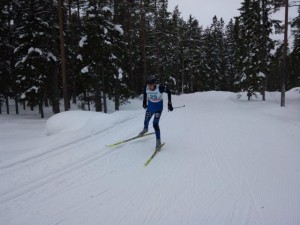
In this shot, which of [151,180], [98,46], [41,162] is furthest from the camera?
[98,46]

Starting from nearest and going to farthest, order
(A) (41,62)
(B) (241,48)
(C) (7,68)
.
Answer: (A) (41,62)
(C) (7,68)
(B) (241,48)

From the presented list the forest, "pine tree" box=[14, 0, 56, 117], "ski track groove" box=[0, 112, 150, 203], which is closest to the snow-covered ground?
"ski track groove" box=[0, 112, 150, 203]

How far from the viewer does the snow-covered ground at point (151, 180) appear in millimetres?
4668

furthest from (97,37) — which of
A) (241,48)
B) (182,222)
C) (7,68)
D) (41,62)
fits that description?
(182,222)

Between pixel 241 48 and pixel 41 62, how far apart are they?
21297 mm

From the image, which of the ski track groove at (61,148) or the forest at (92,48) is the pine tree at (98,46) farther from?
the ski track groove at (61,148)

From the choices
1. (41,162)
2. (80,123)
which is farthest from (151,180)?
(80,123)

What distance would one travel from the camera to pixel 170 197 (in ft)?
17.5

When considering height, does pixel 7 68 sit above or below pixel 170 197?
above

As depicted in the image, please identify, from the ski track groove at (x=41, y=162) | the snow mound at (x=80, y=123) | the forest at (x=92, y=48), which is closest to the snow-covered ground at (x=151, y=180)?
the ski track groove at (x=41, y=162)

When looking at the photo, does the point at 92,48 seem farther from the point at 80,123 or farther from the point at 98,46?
the point at 80,123

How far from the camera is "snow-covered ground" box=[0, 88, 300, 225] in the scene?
15.3ft

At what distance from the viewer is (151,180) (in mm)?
6207

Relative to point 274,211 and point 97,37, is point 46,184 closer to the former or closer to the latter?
point 274,211
